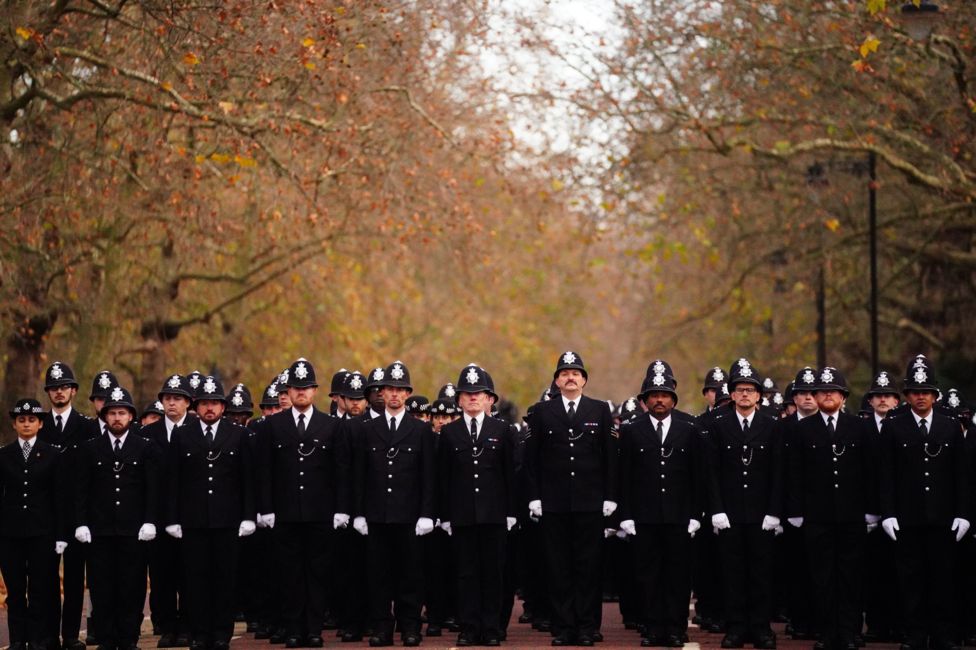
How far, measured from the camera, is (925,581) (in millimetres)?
14781

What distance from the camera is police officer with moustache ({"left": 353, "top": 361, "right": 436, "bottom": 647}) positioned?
1540cm

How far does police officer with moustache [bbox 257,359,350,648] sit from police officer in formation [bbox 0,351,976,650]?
20 mm

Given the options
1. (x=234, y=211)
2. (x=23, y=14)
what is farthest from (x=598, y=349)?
(x=23, y=14)

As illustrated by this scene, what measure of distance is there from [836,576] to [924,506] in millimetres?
961

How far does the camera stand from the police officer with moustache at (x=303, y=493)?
1537 centimetres

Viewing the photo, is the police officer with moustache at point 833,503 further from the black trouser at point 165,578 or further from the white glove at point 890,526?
the black trouser at point 165,578

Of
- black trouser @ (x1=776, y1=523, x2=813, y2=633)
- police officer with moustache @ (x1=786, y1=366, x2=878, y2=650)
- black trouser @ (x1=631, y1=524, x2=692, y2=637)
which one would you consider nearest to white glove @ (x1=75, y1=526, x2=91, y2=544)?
black trouser @ (x1=631, y1=524, x2=692, y2=637)

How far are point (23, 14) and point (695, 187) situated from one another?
45.9 ft

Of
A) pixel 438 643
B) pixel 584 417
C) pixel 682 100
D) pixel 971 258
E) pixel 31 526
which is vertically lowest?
pixel 438 643

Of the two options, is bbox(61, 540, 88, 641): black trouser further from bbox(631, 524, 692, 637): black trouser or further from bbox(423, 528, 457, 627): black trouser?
bbox(631, 524, 692, 637): black trouser

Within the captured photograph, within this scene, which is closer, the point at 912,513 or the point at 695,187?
the point at 912,513

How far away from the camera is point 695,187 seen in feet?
101

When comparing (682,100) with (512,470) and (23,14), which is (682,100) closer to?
(23,14)

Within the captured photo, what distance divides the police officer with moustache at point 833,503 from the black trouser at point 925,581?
0.39m
